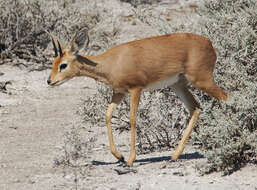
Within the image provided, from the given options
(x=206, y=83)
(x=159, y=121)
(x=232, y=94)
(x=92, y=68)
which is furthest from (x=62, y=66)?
(x=232, y=94)

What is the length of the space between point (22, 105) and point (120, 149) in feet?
9.88

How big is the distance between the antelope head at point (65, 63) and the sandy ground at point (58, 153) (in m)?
0.91

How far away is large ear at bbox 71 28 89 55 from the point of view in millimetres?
7135

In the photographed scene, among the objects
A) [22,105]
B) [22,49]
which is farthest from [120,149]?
[22,49]

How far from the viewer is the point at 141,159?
722 cm

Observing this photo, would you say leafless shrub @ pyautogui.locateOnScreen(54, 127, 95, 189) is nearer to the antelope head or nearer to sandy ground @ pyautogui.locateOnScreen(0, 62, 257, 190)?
sandy ground @ pyautogui.locateOnScreen(0, 62, 257, 190)

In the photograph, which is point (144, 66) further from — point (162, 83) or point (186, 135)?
point (186, 135)

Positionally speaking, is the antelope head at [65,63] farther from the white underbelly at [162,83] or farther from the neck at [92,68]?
the white underbelly at [162,83]

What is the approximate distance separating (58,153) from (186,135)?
5.85 feet

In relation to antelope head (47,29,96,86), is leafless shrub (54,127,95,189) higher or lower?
lower

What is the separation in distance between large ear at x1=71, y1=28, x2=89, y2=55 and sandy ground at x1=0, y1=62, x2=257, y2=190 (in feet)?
4.75

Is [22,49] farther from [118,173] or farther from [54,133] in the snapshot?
[118,173]

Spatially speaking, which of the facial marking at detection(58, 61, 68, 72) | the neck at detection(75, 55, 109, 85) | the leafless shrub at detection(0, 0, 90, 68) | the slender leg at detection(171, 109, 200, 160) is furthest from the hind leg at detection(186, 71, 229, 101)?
the leafless shrub at detection(0, 0, 90, 68)

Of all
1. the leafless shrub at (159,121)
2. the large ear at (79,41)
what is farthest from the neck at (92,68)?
the leafless shrub at (159,121)
